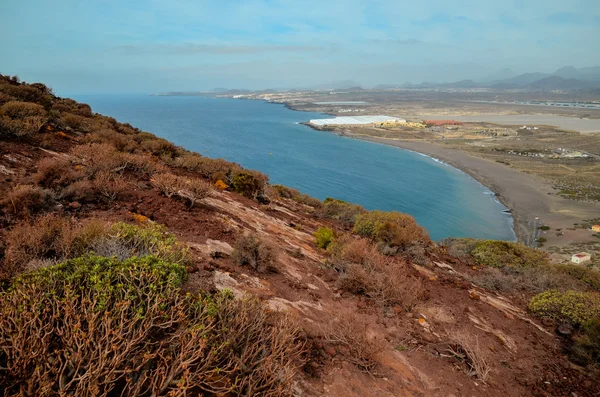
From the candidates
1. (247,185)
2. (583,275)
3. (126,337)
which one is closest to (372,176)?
(583,275)

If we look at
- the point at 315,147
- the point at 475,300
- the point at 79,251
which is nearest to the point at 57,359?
the point at 79,251

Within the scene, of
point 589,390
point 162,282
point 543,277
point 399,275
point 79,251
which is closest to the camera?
point 162,282

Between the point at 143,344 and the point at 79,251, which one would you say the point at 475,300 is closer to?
the point at 143,344

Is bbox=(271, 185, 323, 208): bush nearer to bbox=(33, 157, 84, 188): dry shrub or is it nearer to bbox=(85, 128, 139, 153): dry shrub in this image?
bbox=(85, 128, 139, 153): dry shrub

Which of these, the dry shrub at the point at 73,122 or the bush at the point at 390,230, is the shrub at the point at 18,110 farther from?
the bush at the point at 390,230

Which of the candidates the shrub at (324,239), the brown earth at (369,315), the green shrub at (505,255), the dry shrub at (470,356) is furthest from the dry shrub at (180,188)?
the green shrub at (505,255)

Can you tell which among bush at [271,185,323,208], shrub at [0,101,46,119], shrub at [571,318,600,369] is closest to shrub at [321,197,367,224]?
bush at [271,185,323,208]
